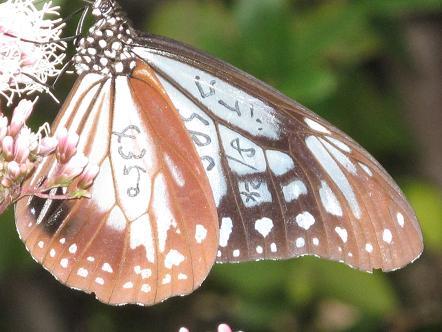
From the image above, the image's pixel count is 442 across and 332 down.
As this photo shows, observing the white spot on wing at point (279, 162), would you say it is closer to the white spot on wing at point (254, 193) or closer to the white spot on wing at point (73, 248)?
the white spot on wing at point (254, 193)

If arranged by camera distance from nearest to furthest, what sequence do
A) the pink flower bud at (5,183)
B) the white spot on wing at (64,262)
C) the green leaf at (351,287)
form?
the pink flower bud at (5,183)
the white spot on wing at (64,262)
the green leaf at (351,287)

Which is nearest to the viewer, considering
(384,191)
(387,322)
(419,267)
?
(384,191)

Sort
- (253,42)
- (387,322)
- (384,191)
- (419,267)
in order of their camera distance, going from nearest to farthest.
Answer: (384,191) → (253,42) → (387,322) → (419,267)

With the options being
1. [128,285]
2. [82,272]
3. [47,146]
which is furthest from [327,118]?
[47,146]

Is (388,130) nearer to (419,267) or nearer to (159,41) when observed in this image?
(419,267)

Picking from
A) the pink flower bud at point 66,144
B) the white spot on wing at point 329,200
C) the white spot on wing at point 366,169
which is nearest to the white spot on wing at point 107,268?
the pink flower bud at point 66,144

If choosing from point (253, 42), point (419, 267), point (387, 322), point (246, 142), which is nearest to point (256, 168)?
point (246, 142)

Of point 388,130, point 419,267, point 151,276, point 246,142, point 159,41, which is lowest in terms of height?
point 151,276
